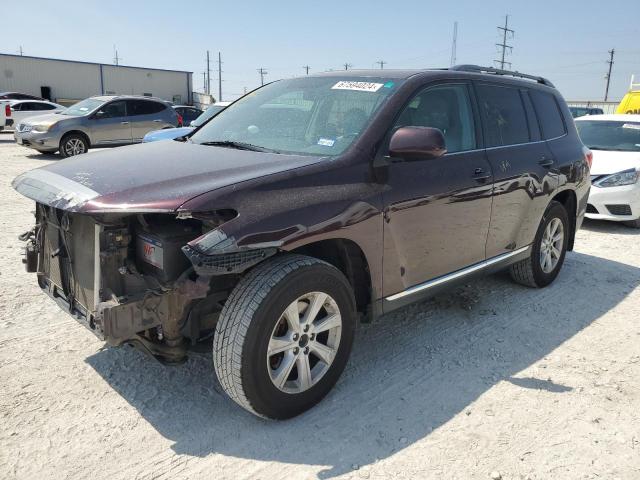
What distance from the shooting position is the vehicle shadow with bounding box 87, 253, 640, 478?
8.96 feet

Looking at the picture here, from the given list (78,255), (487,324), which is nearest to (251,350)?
(78,255)

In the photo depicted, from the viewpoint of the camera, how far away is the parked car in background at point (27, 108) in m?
20.6

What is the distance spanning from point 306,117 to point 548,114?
2623 millimetres

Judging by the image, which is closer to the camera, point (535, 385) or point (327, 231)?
point (327, 231)

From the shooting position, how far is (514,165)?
416 centimetres

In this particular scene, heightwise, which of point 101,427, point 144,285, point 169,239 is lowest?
point 101,427

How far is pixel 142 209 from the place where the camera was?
7.96 feet

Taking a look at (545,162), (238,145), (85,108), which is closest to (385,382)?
(238,145)

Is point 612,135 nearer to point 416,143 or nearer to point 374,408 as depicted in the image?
point 416,143

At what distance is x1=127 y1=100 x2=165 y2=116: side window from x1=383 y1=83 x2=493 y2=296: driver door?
1321 cm

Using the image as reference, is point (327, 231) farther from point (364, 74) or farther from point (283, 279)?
point (364, 74)

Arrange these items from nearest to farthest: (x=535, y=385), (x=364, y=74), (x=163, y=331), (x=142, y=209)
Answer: (x=142, y=209) < (x=163, y=331) < (x=535, y=385) < (x=364, y=74)

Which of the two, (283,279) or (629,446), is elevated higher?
(283,279)

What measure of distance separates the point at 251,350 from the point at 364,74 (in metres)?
2.07
